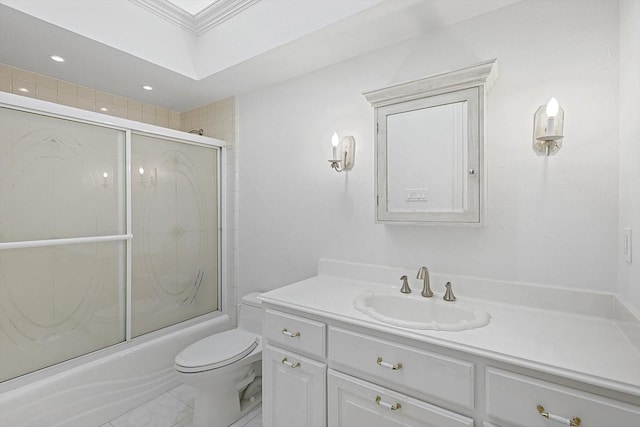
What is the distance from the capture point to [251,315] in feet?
7.34

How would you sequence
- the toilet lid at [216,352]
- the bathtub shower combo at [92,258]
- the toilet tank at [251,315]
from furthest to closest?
1. the toilet tank at [251,315]
2. the toilet lid at [216,352]
3. the bathtub shower combo at [92,258]

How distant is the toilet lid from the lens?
1.70 meters

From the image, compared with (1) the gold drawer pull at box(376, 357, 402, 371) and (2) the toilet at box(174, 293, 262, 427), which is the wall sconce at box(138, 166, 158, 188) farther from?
(1) the gold drawer pull at box(376, 357, 402, 371)

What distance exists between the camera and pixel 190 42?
2217 millimetres

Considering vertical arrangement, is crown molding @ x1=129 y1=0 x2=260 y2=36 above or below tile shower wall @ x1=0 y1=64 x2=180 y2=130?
above

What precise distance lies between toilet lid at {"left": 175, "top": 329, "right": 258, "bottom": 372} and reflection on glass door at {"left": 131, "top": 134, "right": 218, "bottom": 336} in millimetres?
508

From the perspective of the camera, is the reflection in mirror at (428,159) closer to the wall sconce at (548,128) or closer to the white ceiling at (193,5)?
the wall sconce at (548,128)

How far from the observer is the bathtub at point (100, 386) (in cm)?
157

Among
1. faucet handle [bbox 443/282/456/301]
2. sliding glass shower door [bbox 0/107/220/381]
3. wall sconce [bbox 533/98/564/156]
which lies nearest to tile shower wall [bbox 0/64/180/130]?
sliding glass shower door [bbox 0/107/220/381]

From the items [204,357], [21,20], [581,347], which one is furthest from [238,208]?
[581,347]

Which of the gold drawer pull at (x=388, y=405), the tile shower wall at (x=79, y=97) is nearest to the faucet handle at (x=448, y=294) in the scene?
the gold drawer pull at (x=388, y=405)

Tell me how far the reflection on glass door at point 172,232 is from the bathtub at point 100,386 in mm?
137

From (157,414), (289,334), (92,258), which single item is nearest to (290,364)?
(289,334)

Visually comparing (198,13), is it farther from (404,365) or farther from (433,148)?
(404,365)
